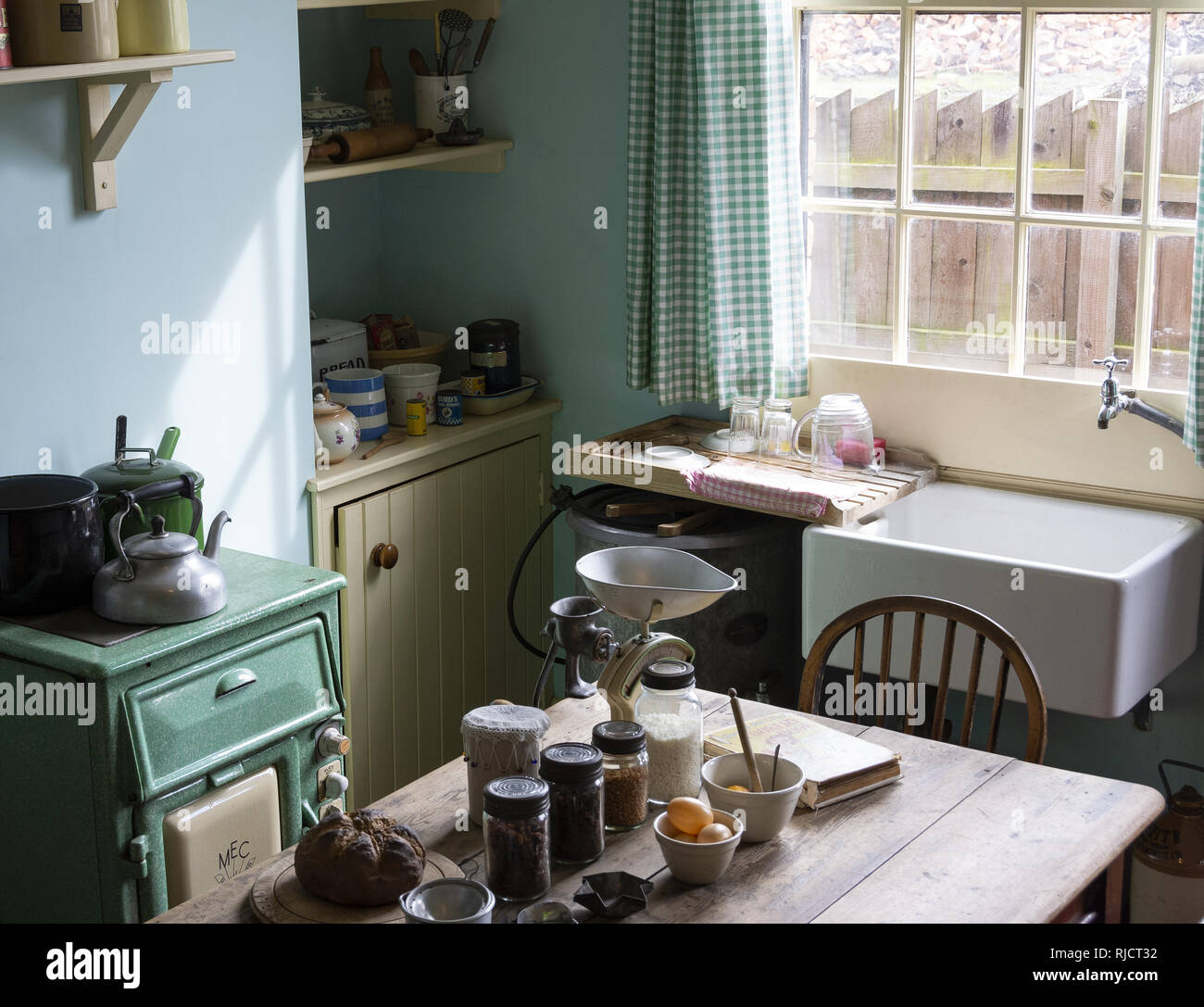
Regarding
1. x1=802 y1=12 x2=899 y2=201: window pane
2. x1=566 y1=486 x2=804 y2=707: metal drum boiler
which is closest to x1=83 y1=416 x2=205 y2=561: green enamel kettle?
x1=566 y1=486 x2=804 y2=707: metal drum boiler

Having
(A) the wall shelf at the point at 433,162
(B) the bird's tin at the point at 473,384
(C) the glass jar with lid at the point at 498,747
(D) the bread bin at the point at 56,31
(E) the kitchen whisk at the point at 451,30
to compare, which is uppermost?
(E) the kitchen whisk at the point at 451,30

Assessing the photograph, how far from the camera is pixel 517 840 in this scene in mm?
1681

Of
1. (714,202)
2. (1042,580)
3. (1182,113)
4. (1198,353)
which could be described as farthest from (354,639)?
(1182,113)

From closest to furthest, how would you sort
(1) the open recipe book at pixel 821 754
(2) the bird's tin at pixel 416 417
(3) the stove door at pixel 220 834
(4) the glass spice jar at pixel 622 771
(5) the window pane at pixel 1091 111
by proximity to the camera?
(4) the glass spice jar at pixel 622 771 → (1) the open recipe book at pixel 821 754 → (3) the stove door at pixel 220 834 → (5) the window pane at pixel 1091 111 → (2) the bird's tin at pixel 416 417

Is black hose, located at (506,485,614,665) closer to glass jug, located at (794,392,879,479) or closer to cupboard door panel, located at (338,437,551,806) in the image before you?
cupboard door panel, located at (338,437,551,806)

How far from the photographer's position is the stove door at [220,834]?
2271mm

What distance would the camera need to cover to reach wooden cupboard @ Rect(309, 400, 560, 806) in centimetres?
315

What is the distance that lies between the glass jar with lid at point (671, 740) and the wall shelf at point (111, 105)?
4.02 feet

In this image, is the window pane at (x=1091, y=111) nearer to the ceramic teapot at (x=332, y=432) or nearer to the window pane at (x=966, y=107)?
the window pane at (x=966, y=107)

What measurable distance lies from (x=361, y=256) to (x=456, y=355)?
0.36 meters

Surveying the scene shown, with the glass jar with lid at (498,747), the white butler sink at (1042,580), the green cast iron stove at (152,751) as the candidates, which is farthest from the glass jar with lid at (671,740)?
the white butler sink at (1042,580)

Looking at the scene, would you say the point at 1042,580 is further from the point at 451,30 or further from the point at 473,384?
the point at 451,30

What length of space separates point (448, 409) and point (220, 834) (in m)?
1.32

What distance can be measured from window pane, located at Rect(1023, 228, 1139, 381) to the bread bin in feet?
6.00
